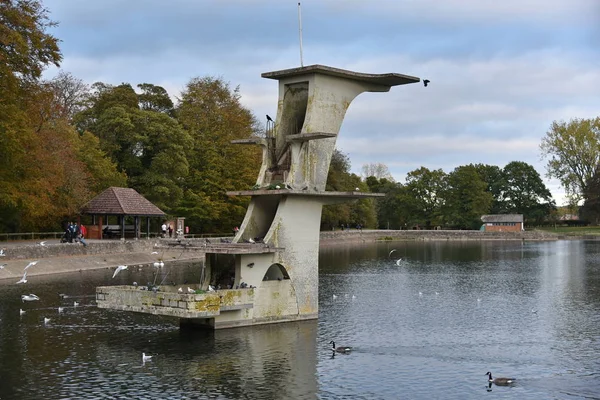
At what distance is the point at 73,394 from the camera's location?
2464cm

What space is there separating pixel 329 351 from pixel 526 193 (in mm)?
130587

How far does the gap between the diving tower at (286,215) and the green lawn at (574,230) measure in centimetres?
11235

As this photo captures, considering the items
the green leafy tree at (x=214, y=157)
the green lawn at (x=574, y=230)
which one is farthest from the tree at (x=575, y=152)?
the green leafy tree at (x=214, y=157)

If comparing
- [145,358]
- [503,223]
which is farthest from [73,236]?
[503,223]

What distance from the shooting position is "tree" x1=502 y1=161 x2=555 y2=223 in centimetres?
15400

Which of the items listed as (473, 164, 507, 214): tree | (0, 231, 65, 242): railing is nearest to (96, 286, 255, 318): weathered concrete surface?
(0, 231, 65, 242): railing

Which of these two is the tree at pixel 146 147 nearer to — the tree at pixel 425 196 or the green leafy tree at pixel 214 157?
the green leafy tree at pixel 214 157

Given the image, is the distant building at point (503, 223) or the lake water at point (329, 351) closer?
the lake water at point (329, 351)

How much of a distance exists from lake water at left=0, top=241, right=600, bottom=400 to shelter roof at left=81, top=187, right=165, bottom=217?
67.9 ft

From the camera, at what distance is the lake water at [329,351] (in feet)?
84.1

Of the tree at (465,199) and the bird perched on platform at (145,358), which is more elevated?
the tree at (465,199)

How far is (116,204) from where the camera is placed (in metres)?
A: 72.1

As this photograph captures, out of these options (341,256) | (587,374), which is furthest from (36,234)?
(587,374)

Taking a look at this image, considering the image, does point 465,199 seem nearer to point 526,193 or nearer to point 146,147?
point 526,193
